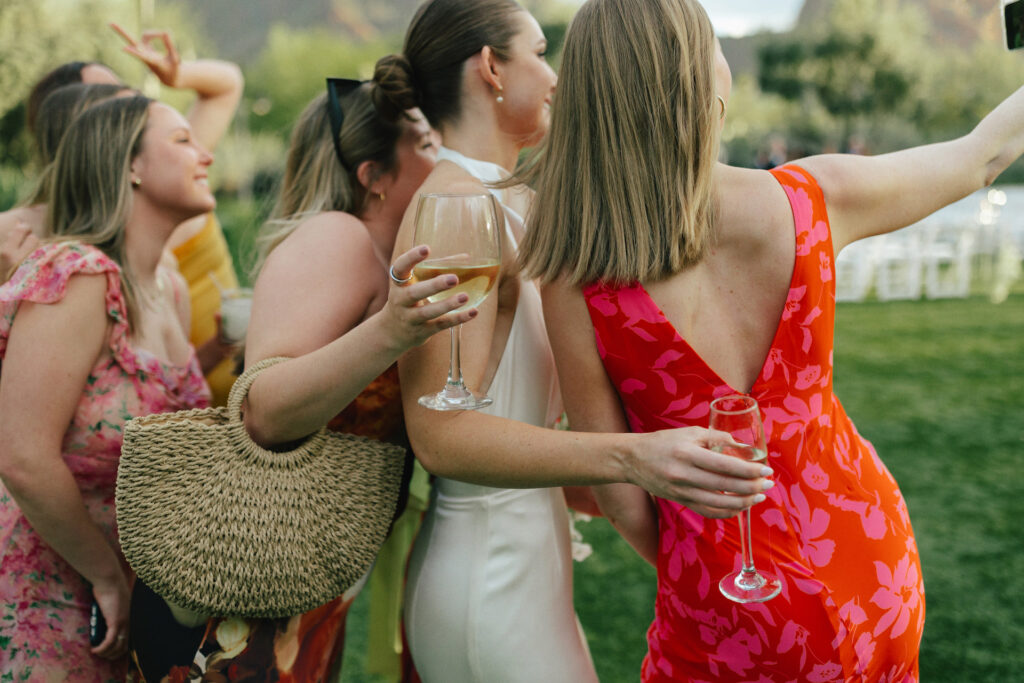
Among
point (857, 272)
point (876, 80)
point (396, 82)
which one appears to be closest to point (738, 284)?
point (396, 82)

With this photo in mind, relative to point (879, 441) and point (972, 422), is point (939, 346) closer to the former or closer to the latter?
point (972, 422)

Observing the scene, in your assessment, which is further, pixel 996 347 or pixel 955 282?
pixel 955 282

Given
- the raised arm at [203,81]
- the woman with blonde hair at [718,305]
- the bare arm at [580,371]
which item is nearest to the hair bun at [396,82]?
the woman with blonde hair at [718,305]

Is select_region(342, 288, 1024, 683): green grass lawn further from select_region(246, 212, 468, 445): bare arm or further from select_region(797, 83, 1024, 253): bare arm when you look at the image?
select_region(797, 83, 1024, 253): bare arm

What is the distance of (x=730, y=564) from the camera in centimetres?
177

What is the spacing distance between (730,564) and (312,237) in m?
1.18

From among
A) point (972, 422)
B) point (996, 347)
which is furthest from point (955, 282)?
point (972, 422)

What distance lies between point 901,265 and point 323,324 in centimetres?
1238

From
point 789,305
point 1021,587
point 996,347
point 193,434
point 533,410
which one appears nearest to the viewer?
point 789,305

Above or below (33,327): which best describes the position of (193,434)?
below

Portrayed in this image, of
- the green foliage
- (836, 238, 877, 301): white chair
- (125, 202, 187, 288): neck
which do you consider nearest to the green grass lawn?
(836, 238, 877, 301): white chair

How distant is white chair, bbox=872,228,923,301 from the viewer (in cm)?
1230

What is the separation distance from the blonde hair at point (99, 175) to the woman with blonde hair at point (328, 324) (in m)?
0.42

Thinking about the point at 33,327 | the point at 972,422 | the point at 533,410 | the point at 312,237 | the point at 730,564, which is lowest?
the point at 972,422
